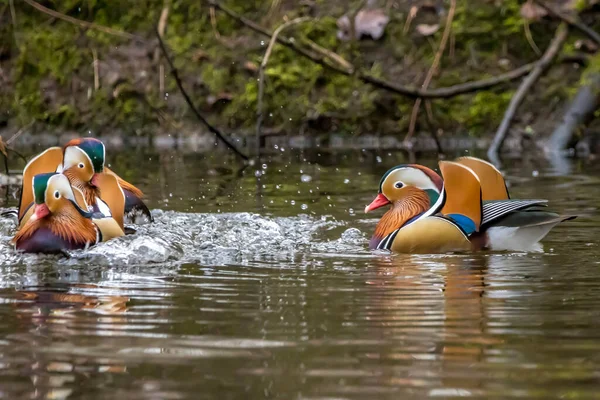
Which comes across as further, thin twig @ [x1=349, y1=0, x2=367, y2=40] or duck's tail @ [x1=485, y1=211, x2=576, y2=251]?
thin twig @ [x1=349, y1=0, x2=367, y2=40]

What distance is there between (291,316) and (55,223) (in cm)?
196

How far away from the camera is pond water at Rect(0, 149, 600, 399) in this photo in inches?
119

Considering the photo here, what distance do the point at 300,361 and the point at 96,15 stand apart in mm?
11180

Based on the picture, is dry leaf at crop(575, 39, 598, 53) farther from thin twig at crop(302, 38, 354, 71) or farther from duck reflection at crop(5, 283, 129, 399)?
duck reflection at crop(5, 283, 129, 399)

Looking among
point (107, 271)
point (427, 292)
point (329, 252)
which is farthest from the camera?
point (329, 252)

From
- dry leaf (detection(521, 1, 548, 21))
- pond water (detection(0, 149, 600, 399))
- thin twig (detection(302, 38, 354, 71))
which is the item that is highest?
dry leaf (detection(521, 1, 548, 21))

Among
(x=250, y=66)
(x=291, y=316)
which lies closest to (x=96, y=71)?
(x=250, y=66)

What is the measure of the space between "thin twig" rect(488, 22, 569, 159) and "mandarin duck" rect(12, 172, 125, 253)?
573 centimetres

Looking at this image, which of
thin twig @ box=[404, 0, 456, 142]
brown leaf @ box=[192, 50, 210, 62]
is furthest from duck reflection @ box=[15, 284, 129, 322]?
brown leaf @ box=[192, 50, 210, 62]

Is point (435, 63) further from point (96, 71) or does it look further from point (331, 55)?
point (96, 71)

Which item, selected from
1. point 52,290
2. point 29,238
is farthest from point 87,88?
point 52,290

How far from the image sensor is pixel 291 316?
3.94 m

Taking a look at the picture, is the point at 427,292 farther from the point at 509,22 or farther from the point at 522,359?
the point at 509,22

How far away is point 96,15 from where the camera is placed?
45.3ft
